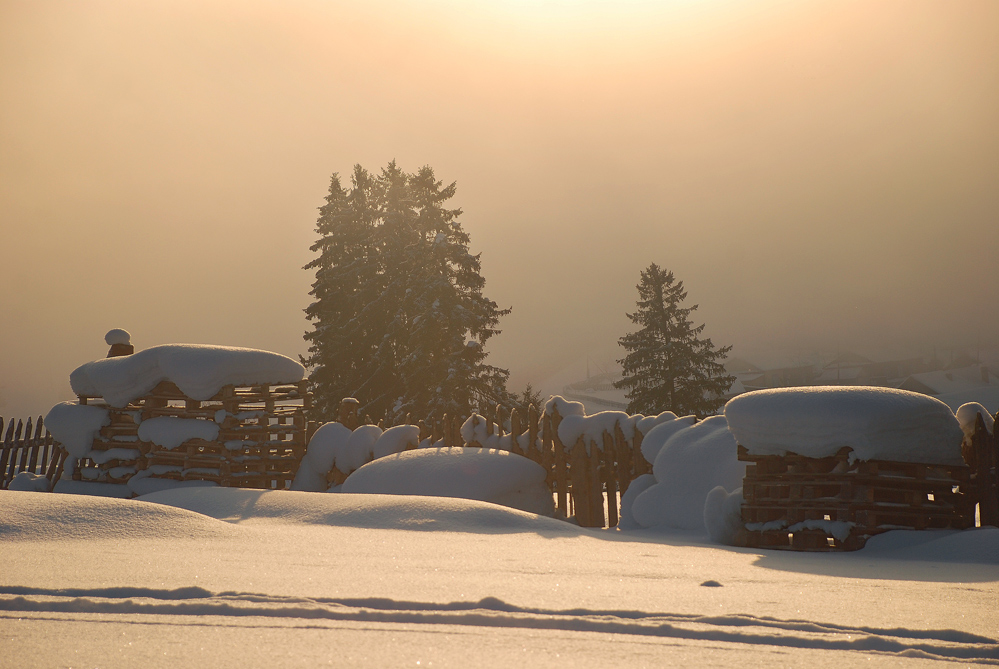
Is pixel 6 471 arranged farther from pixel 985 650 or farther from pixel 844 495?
pixel 985 650

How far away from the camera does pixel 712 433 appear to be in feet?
28.8

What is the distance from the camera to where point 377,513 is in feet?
21.9

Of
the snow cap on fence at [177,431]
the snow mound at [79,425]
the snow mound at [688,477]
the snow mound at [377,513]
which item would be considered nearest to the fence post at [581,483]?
the snow mound at [688,477]

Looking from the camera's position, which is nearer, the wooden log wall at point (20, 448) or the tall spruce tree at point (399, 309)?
the wooden log wall at point (20, 448)

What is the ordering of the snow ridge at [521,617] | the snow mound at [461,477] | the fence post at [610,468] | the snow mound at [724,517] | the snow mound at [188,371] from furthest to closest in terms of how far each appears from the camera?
the snow mound at [188,371]
the fence post at [610,468]
the snow mound at [461,477]
the snow mound at [724,517]
the snow ridge at [521,617]

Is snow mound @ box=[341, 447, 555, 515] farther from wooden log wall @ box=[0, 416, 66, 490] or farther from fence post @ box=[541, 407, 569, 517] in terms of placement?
wooden log wall @ box=[0, 416, 66, 490]

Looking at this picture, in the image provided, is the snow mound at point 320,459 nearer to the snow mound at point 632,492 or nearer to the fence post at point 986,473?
the snow mound at point 632,492

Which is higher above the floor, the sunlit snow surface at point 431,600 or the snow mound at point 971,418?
the snow mound at point 971,418

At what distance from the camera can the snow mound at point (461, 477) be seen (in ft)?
31.8

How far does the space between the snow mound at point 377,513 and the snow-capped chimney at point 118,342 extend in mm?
7813

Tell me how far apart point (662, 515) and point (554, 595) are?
564 cm

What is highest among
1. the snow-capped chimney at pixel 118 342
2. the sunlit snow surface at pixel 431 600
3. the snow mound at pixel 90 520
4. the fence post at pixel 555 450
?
the snow-capped chimney at pixel 118 342

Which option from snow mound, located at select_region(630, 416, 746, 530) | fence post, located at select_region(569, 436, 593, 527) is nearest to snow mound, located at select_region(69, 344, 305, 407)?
fence post, located at select_region(569, 436, 593, 527)

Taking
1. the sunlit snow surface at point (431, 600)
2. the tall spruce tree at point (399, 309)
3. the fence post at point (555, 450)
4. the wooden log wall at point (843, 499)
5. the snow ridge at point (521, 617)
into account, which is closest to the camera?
the sunlit snow surface at point (431, 600)
